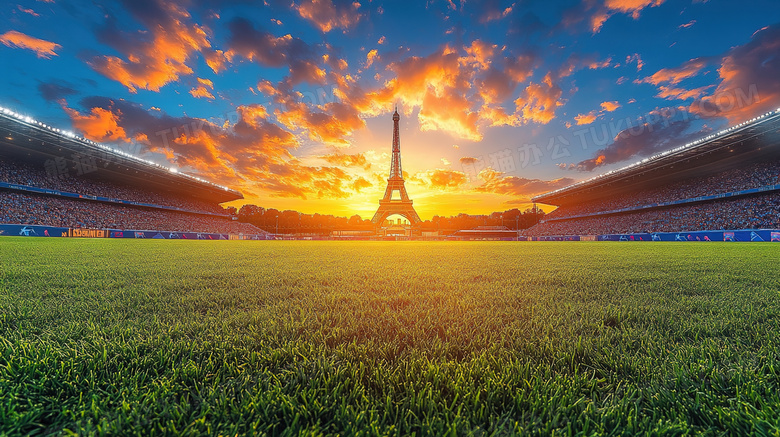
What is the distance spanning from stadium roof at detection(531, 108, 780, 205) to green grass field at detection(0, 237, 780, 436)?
84.9ft

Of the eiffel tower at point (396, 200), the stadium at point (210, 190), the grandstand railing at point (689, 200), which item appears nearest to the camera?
the stadium at point (210, 190)

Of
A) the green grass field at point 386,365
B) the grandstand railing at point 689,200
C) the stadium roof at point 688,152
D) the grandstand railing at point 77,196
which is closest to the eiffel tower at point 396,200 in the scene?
the stadium roof at point 688,152

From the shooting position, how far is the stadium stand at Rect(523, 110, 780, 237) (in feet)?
67.6

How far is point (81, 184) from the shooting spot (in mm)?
27016

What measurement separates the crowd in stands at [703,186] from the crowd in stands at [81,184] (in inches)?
2059

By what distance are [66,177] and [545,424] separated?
3956 cm

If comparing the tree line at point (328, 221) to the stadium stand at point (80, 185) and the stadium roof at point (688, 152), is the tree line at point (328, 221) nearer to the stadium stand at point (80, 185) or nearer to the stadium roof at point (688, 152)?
the stadium stand at point (80, 185)

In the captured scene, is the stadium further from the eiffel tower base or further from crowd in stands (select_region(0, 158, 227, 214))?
the eiffel tower base

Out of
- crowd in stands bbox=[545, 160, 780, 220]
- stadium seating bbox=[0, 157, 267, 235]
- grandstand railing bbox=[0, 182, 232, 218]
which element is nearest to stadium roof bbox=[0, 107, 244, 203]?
grandstand railing bbox=[0, 182, 232, 218]

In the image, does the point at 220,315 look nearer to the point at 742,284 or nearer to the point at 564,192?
the point at 742,284

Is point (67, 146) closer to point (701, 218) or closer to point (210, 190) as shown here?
point (210, 190)

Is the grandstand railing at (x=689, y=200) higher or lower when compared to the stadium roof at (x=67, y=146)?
lower

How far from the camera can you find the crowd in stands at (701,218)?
21.2m

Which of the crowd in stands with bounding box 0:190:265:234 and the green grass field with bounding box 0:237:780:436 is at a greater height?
the crowd in stands with bounding box 0:190:265:234
